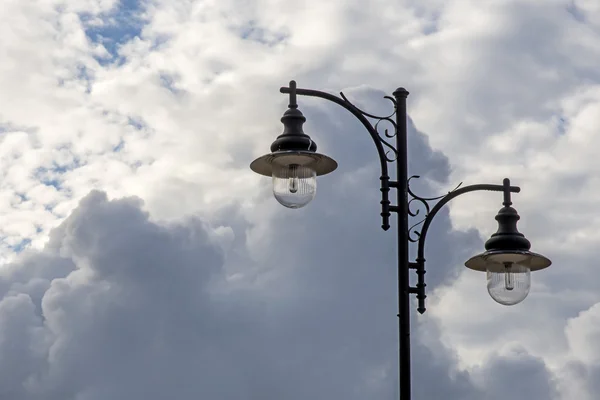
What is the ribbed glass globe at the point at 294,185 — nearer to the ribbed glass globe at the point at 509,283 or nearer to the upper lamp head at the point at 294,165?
the upper lamp head at the point at 294,165

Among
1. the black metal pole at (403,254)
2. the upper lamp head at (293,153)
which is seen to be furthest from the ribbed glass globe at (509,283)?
the upper lamp head at (293,153)

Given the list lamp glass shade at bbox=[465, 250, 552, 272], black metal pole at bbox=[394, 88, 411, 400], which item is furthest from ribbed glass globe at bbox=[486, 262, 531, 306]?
black metal pole at bbox=[394, 88, 411, 400]

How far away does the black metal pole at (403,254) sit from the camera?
14.2 meters

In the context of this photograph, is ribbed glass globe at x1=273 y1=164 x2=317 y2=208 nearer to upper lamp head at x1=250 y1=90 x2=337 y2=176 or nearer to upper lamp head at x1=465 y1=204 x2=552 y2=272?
upper lamp head at x1=250 y1=90 x2=337 y2=176

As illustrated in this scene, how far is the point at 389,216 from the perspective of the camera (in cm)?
1466

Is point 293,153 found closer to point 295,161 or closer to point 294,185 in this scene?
point 295,161

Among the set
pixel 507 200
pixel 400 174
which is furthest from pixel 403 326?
pixel 507 200

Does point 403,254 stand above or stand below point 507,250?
below

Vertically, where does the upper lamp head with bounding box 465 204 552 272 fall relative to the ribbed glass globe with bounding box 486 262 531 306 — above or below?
above

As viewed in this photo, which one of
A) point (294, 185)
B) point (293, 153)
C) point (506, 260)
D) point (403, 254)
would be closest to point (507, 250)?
point (506, 260)

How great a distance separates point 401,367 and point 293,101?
346 centimetres

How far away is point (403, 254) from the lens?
14383 mm

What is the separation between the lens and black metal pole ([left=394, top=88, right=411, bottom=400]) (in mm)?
14188

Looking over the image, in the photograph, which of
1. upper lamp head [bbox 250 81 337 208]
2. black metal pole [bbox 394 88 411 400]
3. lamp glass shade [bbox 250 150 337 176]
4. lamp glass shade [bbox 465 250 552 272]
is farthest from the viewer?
lamp glass shade [bbox 465 250 552 272]
